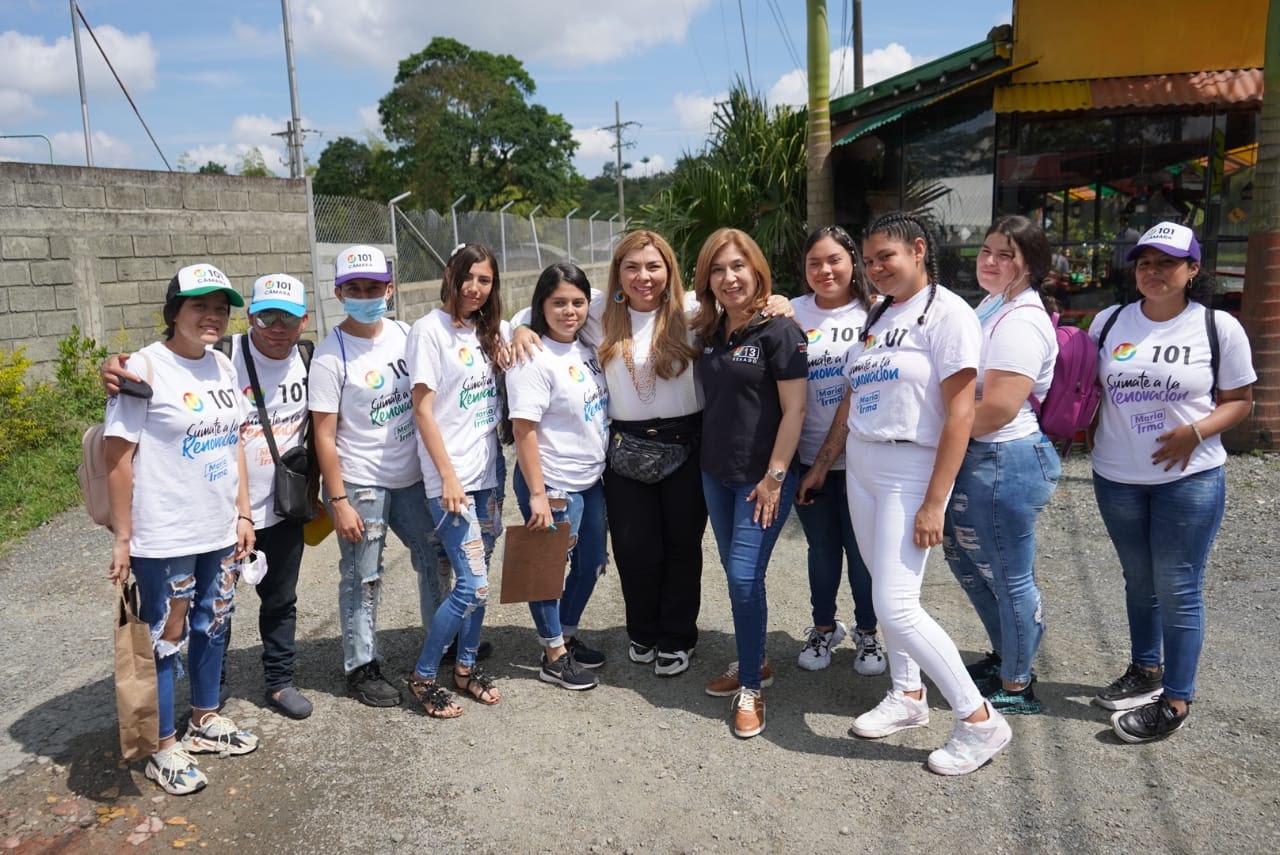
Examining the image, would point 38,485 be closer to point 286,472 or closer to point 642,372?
point 286,472

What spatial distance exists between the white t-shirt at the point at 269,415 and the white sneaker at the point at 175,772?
32.6 inches

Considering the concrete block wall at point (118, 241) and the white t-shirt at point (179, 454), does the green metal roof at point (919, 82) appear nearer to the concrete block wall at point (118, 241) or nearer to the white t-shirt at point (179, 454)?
the concrete block wall at point (118, 241)

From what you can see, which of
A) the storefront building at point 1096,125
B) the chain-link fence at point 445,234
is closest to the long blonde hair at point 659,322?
the storefront building at point 1096,125

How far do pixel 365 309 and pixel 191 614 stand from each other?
4.09ft

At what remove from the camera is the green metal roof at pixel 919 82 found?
910 cm

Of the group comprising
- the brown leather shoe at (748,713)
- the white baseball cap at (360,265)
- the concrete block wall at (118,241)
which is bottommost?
the brown leather shoe at (748,713)

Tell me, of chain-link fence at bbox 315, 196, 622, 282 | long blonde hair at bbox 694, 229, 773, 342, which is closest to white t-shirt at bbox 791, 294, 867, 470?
long blonde hair at bbox 694, 229, 773, 342

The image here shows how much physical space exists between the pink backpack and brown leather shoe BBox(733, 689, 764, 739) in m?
1.46

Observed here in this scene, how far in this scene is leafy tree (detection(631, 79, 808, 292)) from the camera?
33.8 feet

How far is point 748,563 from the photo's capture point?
361cm

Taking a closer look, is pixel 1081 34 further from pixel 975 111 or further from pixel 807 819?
pixel 807 819

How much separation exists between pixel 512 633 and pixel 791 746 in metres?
1.67

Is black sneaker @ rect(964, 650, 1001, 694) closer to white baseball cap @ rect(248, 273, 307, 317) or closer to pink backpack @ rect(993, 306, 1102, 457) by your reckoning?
pink backpack @ rect(993, 306, 1102, 457)

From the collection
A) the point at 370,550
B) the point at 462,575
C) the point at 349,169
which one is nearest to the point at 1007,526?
the point at 462,575
